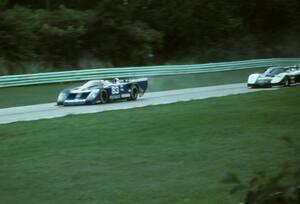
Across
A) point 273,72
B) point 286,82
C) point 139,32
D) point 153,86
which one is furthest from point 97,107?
point 139,32

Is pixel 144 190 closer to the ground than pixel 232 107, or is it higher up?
higher up

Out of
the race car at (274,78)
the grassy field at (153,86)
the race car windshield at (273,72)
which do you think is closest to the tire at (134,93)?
the grassy field at (153,86)

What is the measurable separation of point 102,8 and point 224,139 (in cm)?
2919

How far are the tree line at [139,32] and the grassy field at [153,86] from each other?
539 cm

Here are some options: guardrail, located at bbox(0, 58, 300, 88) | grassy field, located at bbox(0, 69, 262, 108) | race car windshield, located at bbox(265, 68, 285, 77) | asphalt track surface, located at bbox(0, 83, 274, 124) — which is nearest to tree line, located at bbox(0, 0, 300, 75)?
guardrail, located at bbox(0, 58, 300, 88)

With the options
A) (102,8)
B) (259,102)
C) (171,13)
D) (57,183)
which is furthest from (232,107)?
(171,13)

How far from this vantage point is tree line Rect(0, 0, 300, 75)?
33.9 meters

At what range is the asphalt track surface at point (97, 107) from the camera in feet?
56.7

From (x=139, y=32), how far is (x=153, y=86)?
37.4ft

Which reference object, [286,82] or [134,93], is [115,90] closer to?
[134,93]

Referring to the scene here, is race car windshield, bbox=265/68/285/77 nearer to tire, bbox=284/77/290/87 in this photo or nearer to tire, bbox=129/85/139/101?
tire, bbox=284/77/290/87

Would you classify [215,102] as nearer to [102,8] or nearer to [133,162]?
[133,162]

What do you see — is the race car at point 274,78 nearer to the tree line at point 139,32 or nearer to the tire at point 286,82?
the tire at point 286,82

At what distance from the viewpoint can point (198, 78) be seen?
32406mm
